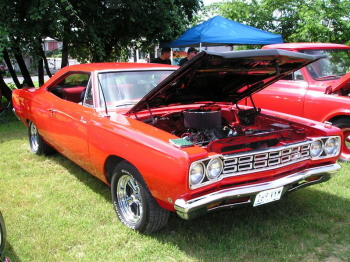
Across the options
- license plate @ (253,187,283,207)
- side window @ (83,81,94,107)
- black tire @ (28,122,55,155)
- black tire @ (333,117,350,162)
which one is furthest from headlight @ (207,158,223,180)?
black tire @ (28,122,55,155)

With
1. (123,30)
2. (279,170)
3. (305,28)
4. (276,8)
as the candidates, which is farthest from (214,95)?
(276,8)

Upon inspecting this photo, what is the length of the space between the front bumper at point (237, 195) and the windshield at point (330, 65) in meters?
2.82

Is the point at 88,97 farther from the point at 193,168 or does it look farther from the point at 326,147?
the point at 326,147

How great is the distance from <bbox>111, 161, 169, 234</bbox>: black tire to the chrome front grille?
0.65 meters

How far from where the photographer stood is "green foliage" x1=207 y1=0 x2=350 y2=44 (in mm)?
11203

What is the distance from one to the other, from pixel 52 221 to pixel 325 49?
484 cm

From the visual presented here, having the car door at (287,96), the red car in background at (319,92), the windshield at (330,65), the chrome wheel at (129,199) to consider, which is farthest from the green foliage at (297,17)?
the chrome wheel at (129,199)

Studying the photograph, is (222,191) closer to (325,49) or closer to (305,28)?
(325,49)

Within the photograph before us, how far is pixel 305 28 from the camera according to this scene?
11.2 meters

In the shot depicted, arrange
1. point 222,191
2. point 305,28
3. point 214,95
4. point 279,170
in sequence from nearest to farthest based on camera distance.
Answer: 1. point 222,191
2. point 279,170
3. point 214,95
4. point 305,28

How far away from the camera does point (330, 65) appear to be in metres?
5.54

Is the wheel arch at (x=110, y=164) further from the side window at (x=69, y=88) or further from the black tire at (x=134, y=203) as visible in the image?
the side window at (x=69, y=88)

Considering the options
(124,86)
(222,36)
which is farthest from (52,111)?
(222,36)

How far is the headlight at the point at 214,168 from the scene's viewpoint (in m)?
2.54
